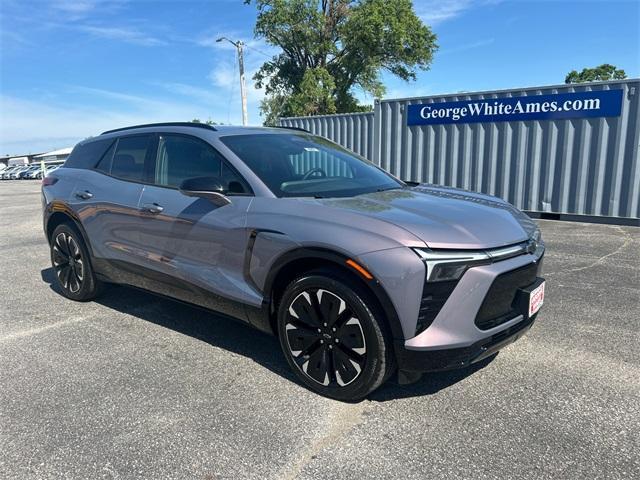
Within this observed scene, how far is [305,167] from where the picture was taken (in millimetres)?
3678

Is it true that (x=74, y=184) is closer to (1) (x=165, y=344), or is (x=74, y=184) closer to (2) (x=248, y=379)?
(1) (x=165, y=344)

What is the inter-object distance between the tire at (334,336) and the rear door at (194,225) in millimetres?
400

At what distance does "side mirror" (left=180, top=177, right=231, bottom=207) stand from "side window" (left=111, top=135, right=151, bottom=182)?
3.33 feet

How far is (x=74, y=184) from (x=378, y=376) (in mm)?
3546

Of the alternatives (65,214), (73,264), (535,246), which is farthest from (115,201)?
(535,246)

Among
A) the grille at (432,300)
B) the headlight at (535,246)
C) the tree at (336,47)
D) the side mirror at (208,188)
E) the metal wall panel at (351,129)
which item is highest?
the tree at (336,47)

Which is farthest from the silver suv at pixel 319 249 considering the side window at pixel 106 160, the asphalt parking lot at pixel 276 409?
the asphalt parking lot at pixel 276 409

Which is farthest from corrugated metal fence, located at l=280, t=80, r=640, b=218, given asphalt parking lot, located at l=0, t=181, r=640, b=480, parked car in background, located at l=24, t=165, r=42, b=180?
parked car in background, located at l=24, t=165, r=42, b=180

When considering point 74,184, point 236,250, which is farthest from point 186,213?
point 74,184

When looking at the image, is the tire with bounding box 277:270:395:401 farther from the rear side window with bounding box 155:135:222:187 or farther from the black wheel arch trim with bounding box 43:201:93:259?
the black wheel arch trim with bounding box 43:201:93:259

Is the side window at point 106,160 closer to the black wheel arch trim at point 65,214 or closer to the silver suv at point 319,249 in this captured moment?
the silver suv at point 319,249

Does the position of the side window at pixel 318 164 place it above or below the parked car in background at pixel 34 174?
above

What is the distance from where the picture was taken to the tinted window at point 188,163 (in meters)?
3.36

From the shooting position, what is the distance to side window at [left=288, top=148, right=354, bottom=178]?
11.8 ft
